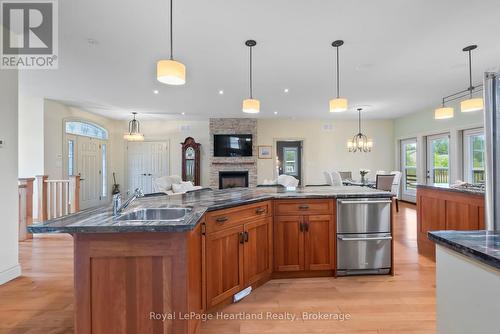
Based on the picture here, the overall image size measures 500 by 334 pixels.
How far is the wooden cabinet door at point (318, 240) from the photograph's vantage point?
2652 mm

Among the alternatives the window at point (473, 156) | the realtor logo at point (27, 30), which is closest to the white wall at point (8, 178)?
the realtor logo at point (27, 30)

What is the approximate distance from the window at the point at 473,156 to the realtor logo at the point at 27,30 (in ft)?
25.4

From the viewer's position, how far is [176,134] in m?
8.62

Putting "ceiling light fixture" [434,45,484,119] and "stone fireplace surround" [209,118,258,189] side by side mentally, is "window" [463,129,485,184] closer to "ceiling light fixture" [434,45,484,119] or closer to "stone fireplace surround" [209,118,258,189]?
"ceiling light fixture" [434,45,484,119]

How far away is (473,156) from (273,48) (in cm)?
567

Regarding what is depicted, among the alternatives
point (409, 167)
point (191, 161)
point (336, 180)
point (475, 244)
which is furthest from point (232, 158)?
point (475, 244)

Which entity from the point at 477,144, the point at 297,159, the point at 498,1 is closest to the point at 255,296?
the point at 498,1

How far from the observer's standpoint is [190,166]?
27.2 feet

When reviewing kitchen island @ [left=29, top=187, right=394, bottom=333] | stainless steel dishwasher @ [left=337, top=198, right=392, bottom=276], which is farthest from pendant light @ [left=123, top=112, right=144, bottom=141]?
stainless steel dishwasher @ [left=337, top=198, right=392, bottom=276]

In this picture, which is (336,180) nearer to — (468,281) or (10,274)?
(468,281)

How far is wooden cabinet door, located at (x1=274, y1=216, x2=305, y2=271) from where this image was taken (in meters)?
2.64

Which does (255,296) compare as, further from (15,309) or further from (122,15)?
(122,15)

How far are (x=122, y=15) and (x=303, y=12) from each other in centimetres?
180

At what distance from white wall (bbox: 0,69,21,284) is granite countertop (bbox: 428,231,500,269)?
3.75m
